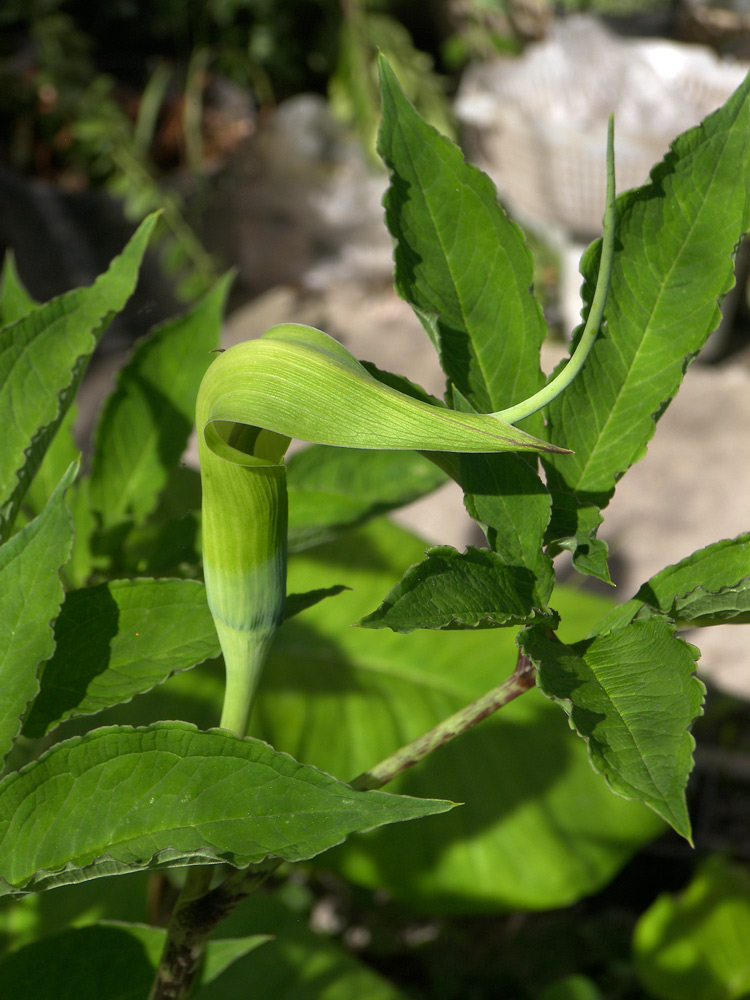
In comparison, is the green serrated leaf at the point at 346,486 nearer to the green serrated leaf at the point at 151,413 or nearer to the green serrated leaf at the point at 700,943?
the green serrated leaf at the point at 151,413

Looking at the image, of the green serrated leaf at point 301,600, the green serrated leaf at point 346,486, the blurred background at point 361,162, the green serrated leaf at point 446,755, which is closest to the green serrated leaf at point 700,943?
the green serrated leaf at point 446,755

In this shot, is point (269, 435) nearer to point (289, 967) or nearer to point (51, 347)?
point (51, 347)

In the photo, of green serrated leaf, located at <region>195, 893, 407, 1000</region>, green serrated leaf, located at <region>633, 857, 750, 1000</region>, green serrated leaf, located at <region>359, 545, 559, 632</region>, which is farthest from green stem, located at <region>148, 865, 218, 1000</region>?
green serrated leaf, located at <region>633, 857, 750, 1000</region>

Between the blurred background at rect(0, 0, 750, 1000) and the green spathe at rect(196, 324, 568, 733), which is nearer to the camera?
the green spathe at rect(196, 324, 568, 733)

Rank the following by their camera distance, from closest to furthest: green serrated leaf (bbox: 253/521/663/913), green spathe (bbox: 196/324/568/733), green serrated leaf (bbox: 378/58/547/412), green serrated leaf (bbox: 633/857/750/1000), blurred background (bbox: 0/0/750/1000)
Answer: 1. green spathe (bbox: 196/324/568/733)
2. green serrated leaf (bbox: 378/58/547/412)
3. green serrated leaf (bbox: 253/521/663/913)
4. green serrated leaf (bbox: 633/857/750/1000)
5. blurred background (bbox: 0/0/750/1000)

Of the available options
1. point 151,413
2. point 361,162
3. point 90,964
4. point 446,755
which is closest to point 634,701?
point 90,964

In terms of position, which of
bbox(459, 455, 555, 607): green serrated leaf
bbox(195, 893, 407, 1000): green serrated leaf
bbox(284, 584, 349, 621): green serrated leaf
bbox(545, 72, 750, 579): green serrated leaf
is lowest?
bbox(195, 893, 407, 1000): green serrated leaf

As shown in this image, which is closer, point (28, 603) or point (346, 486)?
point (28, 603)

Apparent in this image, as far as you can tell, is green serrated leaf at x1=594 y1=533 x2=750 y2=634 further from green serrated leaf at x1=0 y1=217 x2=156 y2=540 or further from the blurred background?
the blurred background
